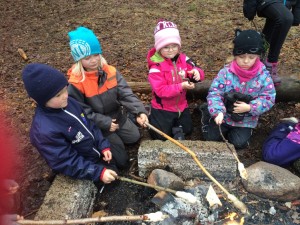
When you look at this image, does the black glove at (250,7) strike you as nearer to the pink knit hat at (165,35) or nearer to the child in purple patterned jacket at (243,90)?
the child in purple patterned jacket at (243,90)

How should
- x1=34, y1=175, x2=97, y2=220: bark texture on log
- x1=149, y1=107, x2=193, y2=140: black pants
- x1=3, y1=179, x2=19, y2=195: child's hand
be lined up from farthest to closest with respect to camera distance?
1. x1=149, y1=107, x2=193, y2=140: black pants
2. x1=34, y1=175, x2=97, y2=220: bark texture on log
3. x1=3, y1=179, x2=19, y2=195: child's hand

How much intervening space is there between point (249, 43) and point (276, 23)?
967 mm

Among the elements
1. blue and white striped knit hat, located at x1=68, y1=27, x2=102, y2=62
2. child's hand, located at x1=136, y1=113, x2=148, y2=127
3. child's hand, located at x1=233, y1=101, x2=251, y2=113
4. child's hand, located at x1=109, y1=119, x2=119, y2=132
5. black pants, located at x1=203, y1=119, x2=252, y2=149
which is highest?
blue and white striped knit hat, located at x1=68, y1=27, x2=102, y2=62

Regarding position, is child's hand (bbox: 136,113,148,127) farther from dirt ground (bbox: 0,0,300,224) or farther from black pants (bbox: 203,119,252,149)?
black pants (bbox: 203,119,252,149)

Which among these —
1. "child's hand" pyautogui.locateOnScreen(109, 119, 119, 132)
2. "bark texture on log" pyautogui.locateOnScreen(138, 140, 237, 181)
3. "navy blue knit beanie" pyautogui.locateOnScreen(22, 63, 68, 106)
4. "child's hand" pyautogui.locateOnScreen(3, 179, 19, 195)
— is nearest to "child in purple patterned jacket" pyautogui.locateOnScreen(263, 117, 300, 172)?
"bark texture on log" pyautogui.locateOnScreen(138, 140, 237, 181)

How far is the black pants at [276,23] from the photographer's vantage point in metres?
4.17

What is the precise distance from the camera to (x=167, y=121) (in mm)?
4340

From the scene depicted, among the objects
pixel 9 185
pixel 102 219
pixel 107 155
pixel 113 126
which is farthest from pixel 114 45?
pixel 9 185

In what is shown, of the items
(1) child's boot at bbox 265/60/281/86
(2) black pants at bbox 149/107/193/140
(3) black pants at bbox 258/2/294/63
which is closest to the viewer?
(3) black pants at bbox 258/2/294/63

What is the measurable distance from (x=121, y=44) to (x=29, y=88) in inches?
155

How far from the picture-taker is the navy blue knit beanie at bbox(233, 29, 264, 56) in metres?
3.56

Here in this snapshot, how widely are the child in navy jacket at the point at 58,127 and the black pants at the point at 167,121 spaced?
3.81 ft

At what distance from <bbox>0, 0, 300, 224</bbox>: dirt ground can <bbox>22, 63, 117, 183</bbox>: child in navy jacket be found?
1.73 feet

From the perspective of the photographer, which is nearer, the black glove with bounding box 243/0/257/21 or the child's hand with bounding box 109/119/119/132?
the child's hand with bounding box 109/119/119/132
